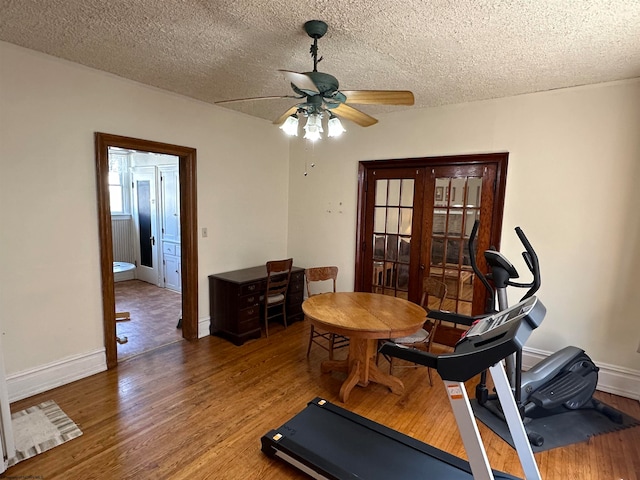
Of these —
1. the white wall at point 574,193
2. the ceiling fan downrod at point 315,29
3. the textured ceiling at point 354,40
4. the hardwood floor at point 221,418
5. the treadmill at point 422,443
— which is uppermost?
the textured ceiling at point 354,40

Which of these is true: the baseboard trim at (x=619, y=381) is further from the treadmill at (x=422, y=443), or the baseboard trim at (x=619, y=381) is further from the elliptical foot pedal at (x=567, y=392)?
the treadmill at (x=422, y=443)

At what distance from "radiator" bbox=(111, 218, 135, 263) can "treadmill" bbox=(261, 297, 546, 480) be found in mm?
5394

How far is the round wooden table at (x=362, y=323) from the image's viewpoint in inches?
95.8

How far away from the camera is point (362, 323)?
2.49 m

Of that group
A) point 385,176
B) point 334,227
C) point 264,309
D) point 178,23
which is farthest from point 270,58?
point 264,309

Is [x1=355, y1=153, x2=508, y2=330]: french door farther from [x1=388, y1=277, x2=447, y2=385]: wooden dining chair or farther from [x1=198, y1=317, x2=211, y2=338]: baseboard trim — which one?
[x1=198, y1=317, x2=211, y2=338]: baseboard trim

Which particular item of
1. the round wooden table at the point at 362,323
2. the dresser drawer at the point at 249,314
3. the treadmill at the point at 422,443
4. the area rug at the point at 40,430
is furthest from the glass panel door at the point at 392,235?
the area rug at the point at 40,430

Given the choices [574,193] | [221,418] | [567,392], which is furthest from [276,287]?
[574,193]

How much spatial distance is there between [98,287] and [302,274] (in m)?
2.27

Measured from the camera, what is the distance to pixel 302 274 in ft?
14.7

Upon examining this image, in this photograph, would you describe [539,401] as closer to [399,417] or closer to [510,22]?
[399,417]

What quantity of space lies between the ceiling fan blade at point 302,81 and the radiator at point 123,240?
5.59 m

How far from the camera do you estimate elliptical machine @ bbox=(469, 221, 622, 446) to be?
241 centimetres

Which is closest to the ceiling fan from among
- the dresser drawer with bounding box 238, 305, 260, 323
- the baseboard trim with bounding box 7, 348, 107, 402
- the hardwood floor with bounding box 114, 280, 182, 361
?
the dresser drawer with bounding box 238, 305, 260, 323
